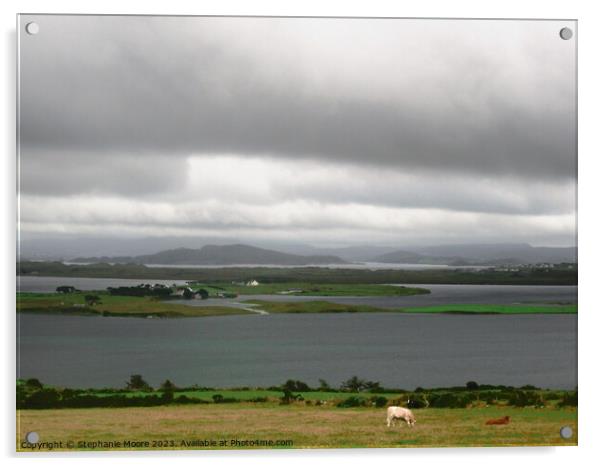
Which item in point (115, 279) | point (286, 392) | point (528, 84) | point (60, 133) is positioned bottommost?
point (286, 392)

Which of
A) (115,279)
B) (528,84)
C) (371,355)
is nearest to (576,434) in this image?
(371,355)

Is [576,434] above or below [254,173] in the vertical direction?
below

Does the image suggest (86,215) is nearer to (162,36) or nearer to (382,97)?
(162,36)

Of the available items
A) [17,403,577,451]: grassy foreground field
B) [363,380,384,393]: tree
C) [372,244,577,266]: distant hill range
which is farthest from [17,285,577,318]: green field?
[17,403,577,451]: grassy foreground field

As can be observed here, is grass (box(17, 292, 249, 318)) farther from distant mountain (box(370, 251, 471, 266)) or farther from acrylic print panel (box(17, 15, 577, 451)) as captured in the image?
distant mountain (box(370, 251, 471, 266))
